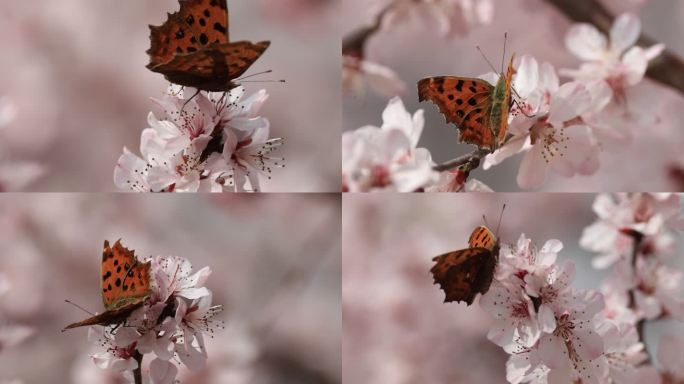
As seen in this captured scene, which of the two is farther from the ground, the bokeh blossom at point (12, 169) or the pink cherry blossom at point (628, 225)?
the bokeh blossom at point (12, 169)

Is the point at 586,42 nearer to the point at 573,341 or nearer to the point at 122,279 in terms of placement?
the point at 573,341

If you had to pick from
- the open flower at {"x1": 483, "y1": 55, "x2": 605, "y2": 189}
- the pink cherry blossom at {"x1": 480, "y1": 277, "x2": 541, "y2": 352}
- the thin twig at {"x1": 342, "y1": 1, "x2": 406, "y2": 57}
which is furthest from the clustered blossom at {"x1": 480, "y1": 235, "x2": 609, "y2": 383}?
the thin twig at {"x1": 342, "y1": 1, "x2": 406, "y2": 57}

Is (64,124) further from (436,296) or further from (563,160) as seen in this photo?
(563,160)

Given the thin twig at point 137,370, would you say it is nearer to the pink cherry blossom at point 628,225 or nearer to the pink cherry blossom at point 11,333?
the pink cherry blossom at point 11,333

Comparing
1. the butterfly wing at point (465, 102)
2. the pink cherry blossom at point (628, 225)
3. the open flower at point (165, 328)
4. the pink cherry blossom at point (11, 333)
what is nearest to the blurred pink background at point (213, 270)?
the pink cherry blossom at point (11, 333)

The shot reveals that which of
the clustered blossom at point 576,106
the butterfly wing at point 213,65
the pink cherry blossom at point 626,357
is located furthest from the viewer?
the pink cherry blossom at point 626,357

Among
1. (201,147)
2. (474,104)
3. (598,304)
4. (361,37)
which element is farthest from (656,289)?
(201,147)

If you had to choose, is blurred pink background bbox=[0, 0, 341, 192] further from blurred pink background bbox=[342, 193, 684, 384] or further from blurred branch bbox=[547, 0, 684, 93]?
blurred branch bbox=[547, 0, 684, 93]
